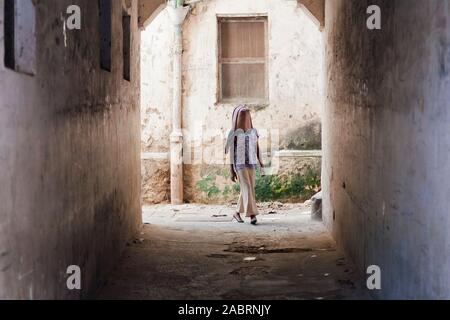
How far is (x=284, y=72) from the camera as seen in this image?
47.6 ft

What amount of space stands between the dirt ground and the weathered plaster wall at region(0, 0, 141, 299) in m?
0.43

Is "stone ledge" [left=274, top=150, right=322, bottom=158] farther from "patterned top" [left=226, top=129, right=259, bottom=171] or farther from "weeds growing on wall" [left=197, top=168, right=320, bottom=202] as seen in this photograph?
"patterned top" [left=226, top=129, right=259, bottom=171]

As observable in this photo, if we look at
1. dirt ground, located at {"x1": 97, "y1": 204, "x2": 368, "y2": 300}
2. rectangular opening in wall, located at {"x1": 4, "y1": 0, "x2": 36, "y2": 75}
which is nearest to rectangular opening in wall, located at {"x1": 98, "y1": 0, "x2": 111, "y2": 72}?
dirt ground, located at {"x1": 97, "y1": 204, "x2": 368, "y2": 300}

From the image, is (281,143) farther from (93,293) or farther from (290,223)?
(93,293)

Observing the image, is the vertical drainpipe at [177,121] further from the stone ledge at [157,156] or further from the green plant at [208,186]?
the green plant at [208,186]

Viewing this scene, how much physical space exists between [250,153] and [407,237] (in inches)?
263

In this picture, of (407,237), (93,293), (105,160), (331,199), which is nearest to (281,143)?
(331,199)

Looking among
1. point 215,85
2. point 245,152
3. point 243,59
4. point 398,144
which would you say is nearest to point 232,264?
point 398,144

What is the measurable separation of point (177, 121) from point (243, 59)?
1835 millimetres

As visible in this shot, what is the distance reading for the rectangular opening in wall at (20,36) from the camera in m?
3.96

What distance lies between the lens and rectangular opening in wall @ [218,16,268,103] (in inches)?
575

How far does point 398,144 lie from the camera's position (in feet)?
16.9

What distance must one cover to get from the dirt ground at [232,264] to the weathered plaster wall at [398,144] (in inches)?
16.5

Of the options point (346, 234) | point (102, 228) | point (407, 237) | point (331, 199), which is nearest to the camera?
point (407, 237)
